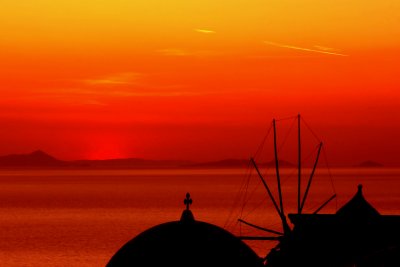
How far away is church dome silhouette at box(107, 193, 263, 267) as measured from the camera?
36.2 meters

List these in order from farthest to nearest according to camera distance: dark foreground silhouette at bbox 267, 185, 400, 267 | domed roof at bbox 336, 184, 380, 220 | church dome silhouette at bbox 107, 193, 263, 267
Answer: domed roof at bbox 336, 184, 380, 220
dark foreground silhouette at bbox 267, 185, 400, 267
church dome silhouette at bbox 107, 193, 263, 267

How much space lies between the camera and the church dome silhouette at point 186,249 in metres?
36.2

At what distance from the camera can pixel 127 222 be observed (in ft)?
547

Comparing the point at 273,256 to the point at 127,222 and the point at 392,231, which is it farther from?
the point at 127,222

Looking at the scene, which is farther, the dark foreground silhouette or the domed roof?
the domed roof

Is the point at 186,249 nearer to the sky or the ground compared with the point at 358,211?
nearer to the ground

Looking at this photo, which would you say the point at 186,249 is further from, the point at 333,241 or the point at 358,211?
the point at 358,211

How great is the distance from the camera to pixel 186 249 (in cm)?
3641

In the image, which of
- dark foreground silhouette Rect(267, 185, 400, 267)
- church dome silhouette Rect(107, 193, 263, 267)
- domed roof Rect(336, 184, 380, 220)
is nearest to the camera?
church dome silhouette Rect(107, 193, 263, 267)

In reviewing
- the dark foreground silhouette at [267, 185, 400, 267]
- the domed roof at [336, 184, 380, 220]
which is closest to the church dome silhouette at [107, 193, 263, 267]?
the dark foreground silhouette at [267, 185, 400, 267]

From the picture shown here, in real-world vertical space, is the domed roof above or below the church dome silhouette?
above

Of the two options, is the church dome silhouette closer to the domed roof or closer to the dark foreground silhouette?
the dark foreground silhouette

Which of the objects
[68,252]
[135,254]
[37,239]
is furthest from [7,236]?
[135,254]

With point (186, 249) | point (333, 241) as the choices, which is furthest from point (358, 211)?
point (186, 249)
